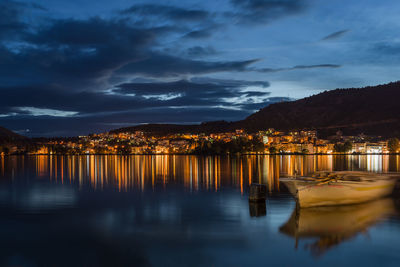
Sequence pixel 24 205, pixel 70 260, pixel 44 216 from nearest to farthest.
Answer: pixel 70 260 < pixel 44 216 < pixel 24 205

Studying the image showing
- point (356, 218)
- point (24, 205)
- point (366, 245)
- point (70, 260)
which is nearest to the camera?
point (70, 260)

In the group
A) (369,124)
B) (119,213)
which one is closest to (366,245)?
(119,213)

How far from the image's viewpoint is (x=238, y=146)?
12738 centimetres

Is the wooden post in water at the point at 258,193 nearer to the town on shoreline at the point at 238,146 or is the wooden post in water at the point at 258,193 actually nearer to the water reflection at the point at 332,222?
the water reflection at the point at 332,222

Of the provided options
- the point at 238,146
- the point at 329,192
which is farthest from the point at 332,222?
the point at 238,146

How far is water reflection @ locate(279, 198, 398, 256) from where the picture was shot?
461 inches

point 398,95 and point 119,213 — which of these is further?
point 398,95

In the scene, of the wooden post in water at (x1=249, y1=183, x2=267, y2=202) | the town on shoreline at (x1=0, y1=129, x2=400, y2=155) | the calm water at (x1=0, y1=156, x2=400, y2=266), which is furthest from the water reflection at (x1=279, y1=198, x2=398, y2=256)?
the town on shoreline at (x1=0, y1=129, x2=400, y2=155)

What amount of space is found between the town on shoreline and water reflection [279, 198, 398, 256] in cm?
10700

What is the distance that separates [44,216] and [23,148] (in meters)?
172

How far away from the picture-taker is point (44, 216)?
1602 cm

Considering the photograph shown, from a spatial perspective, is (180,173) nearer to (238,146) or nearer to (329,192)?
(329,192)

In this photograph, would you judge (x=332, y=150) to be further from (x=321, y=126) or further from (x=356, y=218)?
(x=356, y=218)

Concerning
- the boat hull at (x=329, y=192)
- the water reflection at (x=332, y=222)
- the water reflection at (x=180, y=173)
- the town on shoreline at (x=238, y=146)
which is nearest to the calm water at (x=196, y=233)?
the water reflection at (x=332, y=222)
